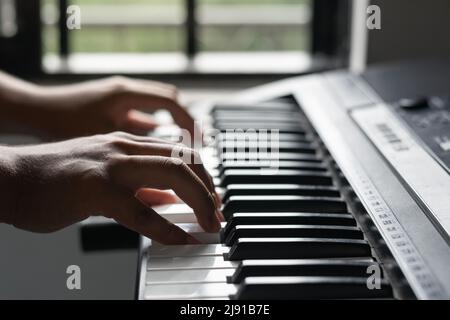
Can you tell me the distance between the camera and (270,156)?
1.21 meters

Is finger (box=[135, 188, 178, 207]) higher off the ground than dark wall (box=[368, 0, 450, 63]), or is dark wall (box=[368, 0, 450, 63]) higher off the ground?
dark wall (box=[368, 0, 450, 63])

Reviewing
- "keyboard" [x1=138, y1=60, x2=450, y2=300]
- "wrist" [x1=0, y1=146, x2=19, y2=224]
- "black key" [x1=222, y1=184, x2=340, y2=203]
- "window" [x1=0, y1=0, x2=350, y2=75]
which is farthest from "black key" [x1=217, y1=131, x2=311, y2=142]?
"window" [x1=0, y1=0, x2=350, y2=75]

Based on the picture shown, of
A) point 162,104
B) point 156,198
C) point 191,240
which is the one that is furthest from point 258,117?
point 191,240

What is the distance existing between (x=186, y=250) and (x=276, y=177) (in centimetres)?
24

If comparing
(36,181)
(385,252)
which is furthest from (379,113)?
(36,181)

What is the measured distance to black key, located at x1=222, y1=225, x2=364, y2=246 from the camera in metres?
0.91

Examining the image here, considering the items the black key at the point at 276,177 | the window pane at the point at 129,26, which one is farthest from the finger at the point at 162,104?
the window pane at the point at 129,26

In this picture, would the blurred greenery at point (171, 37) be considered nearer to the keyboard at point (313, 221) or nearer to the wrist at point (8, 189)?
the keyboard at point (313, 221)

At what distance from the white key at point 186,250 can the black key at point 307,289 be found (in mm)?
119

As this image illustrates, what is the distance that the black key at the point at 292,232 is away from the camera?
2.98 ft

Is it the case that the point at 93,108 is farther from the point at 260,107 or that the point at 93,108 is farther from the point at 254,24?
the point at 254,24

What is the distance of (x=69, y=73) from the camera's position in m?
1.99

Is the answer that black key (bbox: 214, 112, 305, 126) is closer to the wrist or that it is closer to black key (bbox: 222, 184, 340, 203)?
black key (bbox: 222, 184, 340, 203)

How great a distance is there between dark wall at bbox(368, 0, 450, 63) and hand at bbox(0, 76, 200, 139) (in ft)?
2.15
